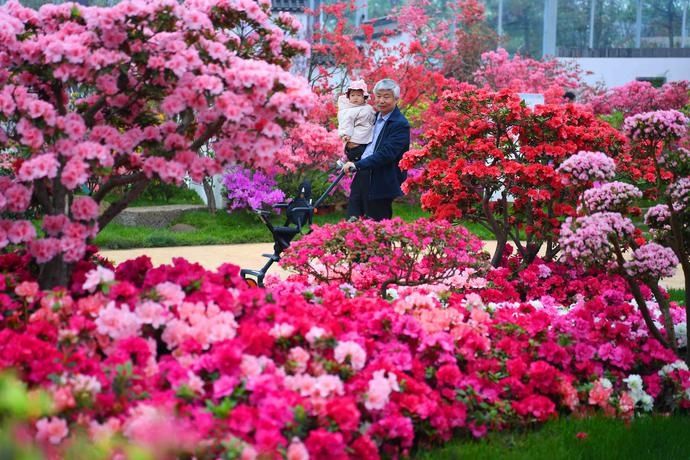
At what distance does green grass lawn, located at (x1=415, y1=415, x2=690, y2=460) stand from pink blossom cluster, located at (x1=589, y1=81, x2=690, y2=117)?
16.0 meters

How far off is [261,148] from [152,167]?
437 mm

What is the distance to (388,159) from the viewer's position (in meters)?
6.96

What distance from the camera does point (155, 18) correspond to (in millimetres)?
3623

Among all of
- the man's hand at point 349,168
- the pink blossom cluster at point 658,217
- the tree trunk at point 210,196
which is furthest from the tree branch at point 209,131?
the tree trunk at point 210,196

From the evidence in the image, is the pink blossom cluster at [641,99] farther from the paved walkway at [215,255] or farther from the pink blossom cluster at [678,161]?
the pink blossom cluster at [678,161]

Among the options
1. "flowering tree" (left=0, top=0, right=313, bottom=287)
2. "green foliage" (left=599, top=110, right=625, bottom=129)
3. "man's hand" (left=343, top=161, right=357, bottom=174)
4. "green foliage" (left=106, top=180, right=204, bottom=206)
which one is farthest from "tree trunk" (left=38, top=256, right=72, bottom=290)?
"green foliage" (left=599, top=110, right=625, bottom=129)

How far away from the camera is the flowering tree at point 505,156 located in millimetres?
6570

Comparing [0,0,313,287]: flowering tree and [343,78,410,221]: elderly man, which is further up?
[0,0,313,287]: flowering tree

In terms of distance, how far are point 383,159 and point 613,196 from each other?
9.83 feet

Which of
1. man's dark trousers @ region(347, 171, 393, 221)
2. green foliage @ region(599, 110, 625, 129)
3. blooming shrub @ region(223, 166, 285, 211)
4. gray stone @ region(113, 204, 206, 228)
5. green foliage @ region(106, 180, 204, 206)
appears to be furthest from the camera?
green foliage @ region(599, 110, 625, 129)

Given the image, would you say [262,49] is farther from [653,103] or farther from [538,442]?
[653,103]

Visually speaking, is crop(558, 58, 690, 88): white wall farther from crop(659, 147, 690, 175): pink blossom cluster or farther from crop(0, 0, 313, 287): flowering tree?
crop(0, 0, 313, 287): flowering tree

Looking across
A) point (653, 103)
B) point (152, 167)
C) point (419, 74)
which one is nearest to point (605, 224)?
point (152, 167)

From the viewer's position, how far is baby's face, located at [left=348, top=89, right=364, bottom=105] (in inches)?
313
